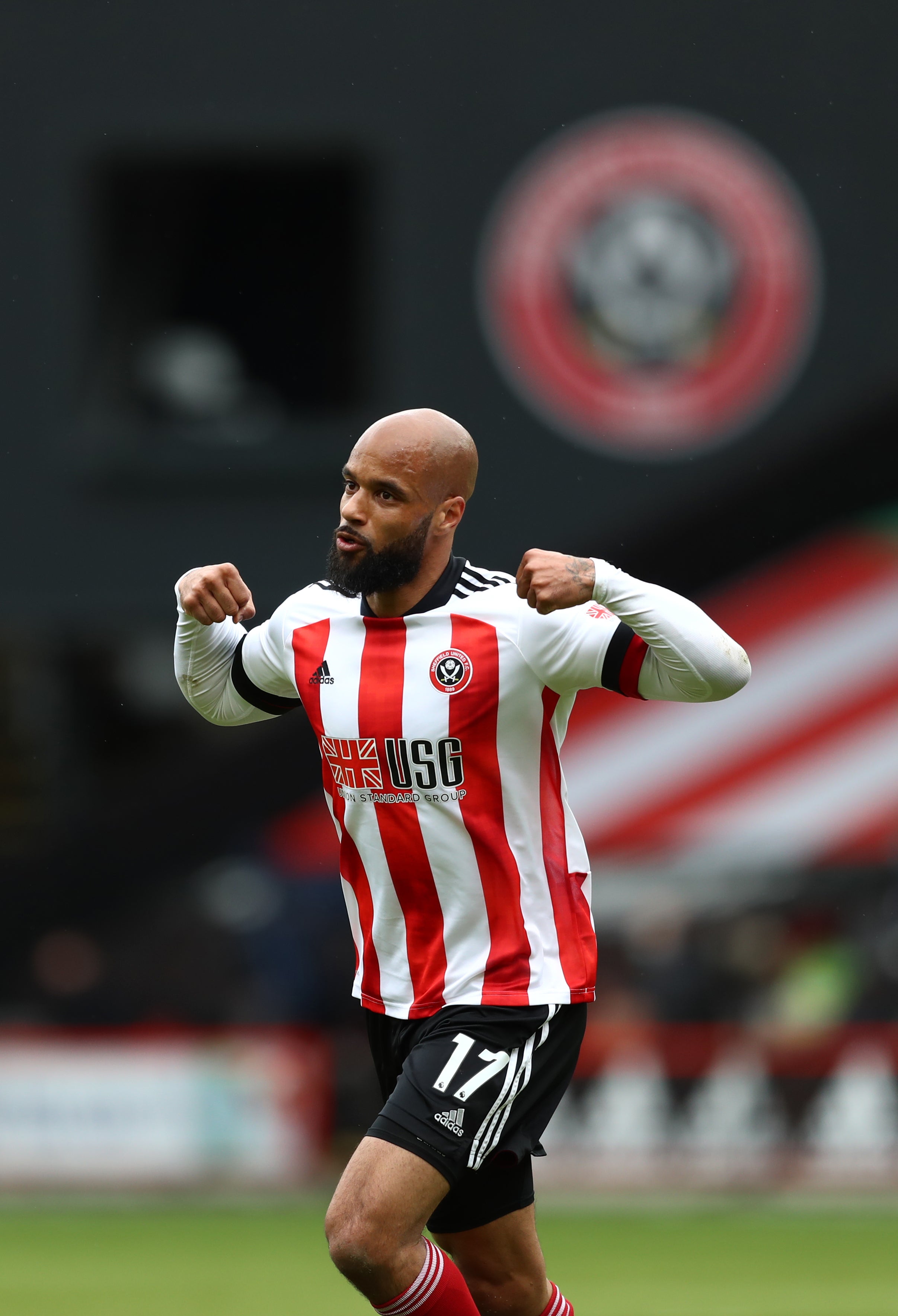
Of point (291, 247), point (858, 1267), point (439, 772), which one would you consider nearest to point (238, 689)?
point (439, 772)

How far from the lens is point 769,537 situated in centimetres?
1418

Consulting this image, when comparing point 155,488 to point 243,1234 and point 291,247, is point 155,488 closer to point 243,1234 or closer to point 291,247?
point 291,247

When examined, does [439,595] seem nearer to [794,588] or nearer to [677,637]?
[677,637]

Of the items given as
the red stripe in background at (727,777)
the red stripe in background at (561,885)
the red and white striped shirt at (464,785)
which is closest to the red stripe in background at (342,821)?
the red and white striped shirt at (464,785)

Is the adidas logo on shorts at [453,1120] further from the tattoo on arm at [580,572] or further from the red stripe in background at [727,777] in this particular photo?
the red stripe in background at [727,777]

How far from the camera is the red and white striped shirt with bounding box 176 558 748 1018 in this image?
Result: 16.6ft

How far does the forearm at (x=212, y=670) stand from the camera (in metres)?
5.49

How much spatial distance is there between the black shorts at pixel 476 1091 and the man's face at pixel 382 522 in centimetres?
108

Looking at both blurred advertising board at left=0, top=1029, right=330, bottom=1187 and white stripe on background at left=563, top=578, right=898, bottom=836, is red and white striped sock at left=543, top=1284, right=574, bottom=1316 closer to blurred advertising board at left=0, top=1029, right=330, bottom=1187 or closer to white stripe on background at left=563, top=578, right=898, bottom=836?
blurred advertising board at left=0, top=1029, right=330, bottom=1187

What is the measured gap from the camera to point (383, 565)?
5.13 metres

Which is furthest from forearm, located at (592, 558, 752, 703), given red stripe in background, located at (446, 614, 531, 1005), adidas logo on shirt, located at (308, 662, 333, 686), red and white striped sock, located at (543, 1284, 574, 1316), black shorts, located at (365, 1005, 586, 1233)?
red and white striped sock, located at (543, 1284, 574, 1316)

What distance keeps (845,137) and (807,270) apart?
97 cm

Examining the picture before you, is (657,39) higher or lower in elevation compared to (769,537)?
higher

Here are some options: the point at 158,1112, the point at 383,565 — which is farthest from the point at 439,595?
the point at 158,1112
